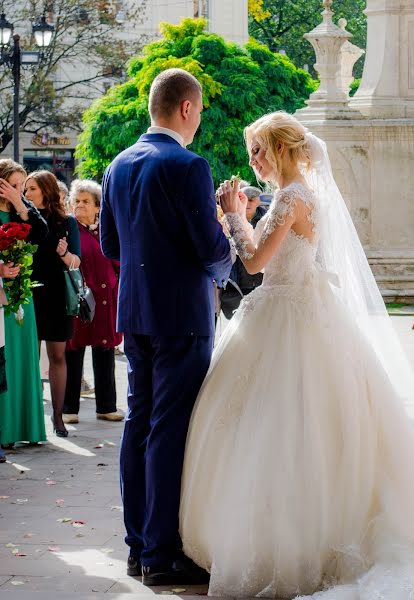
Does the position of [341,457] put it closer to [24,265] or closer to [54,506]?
[54,506]

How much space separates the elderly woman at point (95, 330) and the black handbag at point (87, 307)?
0.40 m

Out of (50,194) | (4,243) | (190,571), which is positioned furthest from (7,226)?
(190,571)

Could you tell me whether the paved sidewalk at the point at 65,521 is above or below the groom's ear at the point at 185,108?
below

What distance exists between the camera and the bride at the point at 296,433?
5684 millimetres

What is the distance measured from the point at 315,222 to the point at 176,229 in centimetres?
70

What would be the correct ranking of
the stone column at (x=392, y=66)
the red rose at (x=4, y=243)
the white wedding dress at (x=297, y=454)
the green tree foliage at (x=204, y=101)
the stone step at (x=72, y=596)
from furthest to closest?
1. the green tree foliage at (x=204, y=101)
2. the stone column at (x=392, y=66)
3. the red rose at (x=4, y=243)
4. the white wedding dress at (x=297, y=454)
5. the stone step at (x=72, y=596)

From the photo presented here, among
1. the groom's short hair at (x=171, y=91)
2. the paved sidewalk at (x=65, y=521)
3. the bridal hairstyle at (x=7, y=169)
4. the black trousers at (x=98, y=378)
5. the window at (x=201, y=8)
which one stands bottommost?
the paved sidewalk at (x=65, y=521)

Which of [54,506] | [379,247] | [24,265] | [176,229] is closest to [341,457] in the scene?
[176,229]

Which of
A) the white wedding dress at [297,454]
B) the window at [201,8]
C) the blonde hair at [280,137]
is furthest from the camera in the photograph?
the window at [201,8]

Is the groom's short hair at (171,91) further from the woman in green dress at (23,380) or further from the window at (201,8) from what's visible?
the window at (201,8)

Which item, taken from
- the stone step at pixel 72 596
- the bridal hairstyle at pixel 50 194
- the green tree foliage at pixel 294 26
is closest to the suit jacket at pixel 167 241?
the stone step at pixel 72 596

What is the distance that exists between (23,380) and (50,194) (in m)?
1.44

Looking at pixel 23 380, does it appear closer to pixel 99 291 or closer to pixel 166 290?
pixel 99 291

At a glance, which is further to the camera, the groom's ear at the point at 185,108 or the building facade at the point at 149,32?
the building facade at the point at 149,32
